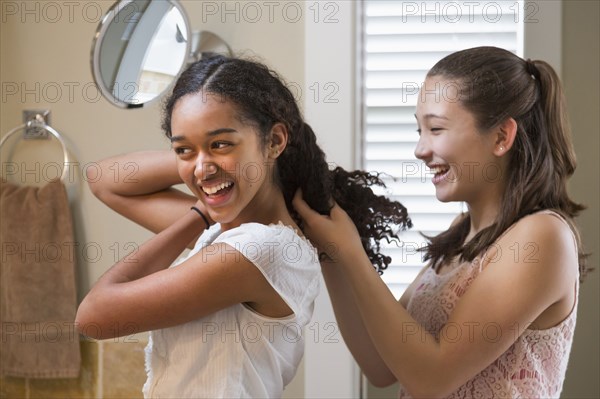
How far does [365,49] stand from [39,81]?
2.19ft

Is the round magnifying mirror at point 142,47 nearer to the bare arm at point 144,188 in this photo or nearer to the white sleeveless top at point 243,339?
the bare arm at point 144,188

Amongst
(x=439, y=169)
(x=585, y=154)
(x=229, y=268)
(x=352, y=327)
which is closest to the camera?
(x=229, y=268)

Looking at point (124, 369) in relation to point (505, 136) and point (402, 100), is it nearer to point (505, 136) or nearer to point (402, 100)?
point (402, 100)

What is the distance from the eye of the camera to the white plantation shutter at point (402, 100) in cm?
137

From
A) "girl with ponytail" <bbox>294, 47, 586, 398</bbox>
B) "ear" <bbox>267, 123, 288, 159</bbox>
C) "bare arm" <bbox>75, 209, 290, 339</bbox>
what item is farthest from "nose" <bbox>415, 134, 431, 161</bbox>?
"bare arm" <bbox>75, 209, 290, 339</bbox>

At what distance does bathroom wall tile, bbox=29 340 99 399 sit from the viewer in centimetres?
148

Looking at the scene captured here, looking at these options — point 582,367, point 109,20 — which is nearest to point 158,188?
point 109,20

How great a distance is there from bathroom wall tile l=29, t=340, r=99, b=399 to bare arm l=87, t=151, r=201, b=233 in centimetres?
45

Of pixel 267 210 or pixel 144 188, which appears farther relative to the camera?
pixel 144 188

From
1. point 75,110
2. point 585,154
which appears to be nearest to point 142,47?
point 75,110

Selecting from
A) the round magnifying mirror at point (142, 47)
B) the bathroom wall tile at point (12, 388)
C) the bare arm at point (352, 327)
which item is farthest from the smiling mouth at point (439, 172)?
the bathroom wall tile at point (12, 388)

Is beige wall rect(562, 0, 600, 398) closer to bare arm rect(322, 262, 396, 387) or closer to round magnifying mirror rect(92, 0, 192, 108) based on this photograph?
bare arm rect(322, 262, 396, 387)

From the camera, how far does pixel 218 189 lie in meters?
0.93

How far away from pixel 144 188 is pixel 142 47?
0.31 metres
